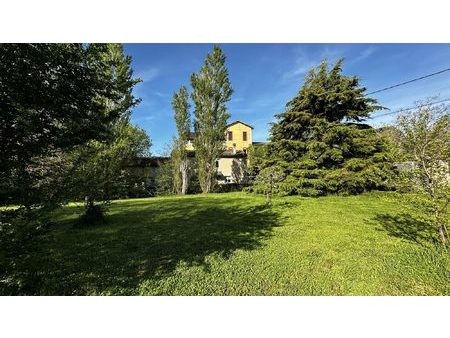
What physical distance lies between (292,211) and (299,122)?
27.1ft

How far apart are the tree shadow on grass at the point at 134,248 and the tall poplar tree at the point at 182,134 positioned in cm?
1423

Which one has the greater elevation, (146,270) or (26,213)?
(26,213)

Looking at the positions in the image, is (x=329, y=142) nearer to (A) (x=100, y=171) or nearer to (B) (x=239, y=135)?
(A) (x=100, y=171)

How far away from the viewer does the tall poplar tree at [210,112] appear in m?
22.0

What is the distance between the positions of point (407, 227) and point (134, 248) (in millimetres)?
7417

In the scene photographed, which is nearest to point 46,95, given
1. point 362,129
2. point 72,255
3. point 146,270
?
point 146,270

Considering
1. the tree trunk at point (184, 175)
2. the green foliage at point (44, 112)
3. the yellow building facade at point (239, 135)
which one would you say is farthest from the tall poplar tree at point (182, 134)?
the green foliage at point (44, 112)

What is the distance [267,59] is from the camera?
7.88 metres

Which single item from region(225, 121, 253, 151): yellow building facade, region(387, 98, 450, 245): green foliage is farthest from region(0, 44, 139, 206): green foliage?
region(225, 121, 253, 151): yellow building facade

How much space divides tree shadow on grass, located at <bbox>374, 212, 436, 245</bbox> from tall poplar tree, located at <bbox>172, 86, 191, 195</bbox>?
17774 millimetres

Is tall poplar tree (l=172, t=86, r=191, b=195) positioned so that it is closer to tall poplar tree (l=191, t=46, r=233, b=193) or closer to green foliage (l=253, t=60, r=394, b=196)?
tall poplar tree (l=191, t=46, r=233, b=193)

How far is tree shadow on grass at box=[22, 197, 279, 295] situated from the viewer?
3.68 m

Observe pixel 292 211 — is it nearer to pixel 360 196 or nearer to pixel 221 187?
pixel 360 196

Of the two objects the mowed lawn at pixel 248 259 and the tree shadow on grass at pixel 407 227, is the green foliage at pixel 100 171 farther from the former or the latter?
the tree shadow on grass at pixel 407 227
